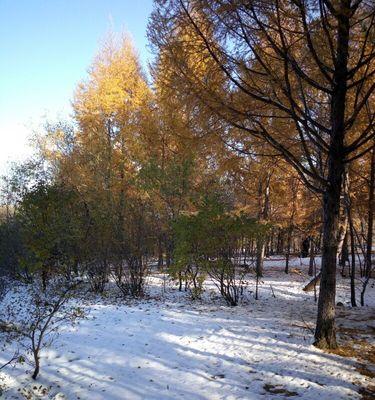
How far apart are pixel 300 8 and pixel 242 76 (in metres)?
1.27

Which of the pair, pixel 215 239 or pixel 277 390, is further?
pixel 215 239

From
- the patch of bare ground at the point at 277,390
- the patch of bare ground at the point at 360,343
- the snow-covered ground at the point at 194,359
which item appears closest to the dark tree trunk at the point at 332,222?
the patch of bare ground at the point at 360,343

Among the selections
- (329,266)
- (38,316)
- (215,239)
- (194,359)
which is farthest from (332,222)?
(38,316)

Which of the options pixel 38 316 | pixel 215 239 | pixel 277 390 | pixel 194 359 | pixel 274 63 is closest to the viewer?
pixel 277 390

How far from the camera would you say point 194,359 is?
5117mm

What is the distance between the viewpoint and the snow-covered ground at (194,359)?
422 cm

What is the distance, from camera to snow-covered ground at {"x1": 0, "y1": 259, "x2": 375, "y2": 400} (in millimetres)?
4219

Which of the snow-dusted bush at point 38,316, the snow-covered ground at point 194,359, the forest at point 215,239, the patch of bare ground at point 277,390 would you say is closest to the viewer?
the patch of bare ground at point 277,390

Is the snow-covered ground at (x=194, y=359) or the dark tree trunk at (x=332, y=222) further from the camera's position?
the dark tree trunk at (x=332, y=222)

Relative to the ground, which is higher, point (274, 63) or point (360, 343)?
point (274, 63)

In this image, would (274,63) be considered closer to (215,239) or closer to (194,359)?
(194,359)

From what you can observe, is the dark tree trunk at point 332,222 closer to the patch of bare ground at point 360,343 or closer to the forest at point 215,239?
the forest at point 215,239

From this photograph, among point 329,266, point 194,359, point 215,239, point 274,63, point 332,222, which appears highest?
point 274,63

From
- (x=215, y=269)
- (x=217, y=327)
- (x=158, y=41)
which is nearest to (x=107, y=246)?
(x=215, y=269)
